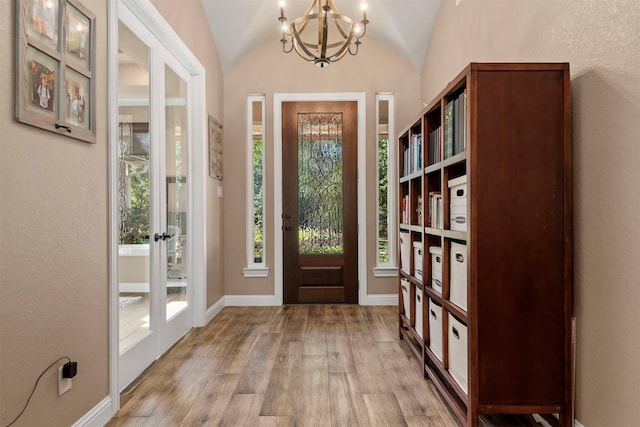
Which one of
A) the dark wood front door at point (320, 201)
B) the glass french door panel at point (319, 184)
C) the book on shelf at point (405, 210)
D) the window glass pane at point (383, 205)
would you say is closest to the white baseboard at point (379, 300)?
the dark wood front door at point (320, 201)

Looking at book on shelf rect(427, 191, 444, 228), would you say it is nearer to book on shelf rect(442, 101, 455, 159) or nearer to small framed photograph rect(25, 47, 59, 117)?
book on shelf rect(442, 101, 455, 159)

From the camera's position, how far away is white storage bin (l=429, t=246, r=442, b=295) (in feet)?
6.97

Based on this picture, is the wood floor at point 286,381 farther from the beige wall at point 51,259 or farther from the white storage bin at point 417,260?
the white storage bin at point 417,260

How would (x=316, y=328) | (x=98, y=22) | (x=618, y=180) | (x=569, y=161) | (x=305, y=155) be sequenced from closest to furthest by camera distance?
1. (x=618, y=180)
2. (x=569, y=161)
3. (x=98, y=22)
4. (x=316, y=328)
5. (x=305, y=155)

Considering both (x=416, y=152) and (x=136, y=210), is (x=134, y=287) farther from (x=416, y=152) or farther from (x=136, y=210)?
(x=416, y=152)

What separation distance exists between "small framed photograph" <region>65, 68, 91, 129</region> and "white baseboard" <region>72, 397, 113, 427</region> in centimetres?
132

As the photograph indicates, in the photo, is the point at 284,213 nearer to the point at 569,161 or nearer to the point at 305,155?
the point at 305,155

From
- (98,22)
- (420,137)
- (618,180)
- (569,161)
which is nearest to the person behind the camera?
(618,180)

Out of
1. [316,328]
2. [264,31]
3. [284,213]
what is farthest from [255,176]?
[316,328]

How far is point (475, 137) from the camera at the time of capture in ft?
5.31

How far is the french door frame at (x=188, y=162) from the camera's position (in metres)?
1.95

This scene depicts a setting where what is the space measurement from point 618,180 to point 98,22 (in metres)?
2.40

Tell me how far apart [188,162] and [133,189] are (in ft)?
3.17

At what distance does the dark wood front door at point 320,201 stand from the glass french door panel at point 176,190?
123 cm
